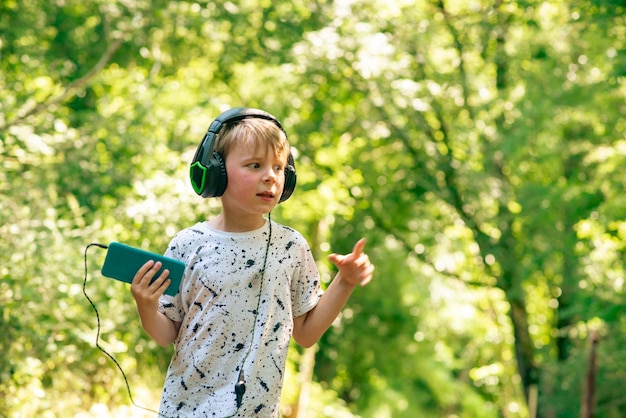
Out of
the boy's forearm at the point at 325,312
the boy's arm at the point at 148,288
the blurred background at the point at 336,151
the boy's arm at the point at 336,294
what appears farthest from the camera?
the blurred background at the point at 336,151

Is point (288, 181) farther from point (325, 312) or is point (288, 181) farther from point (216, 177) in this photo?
point (325, 312)

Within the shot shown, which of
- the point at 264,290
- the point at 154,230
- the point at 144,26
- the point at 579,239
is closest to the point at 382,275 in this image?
the point at 579,239

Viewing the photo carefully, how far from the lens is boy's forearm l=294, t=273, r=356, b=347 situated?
2.88 m

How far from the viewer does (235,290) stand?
9.16ft

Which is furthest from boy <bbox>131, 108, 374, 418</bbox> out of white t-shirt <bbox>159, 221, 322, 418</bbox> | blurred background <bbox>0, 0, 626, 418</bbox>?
blurred background <bbox>0, 0, 626, 418</bbox>

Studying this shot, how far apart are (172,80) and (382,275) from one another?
16.7 feet

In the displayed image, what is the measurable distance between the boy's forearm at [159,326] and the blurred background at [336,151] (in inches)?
144

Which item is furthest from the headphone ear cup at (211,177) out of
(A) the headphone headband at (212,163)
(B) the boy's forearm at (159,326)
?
(B) the boy's forearm at (159,326)

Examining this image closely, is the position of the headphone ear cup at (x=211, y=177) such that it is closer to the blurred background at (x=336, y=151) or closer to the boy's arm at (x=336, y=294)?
the boy's arm at (x=336, y=294)

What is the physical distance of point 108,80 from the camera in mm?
11938

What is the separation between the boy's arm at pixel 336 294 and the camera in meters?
2.78

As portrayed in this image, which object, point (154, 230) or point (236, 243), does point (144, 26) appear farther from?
point (236, 243)

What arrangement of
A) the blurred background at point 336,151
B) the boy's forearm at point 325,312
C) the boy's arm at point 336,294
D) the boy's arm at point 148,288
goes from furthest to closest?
1. the blurred background at point 336,151
2. the boy's forearm at point 325,312
3. the boy's arm at point 336,294
4. the boy's arm at point 148,288

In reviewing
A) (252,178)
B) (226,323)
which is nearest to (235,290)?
(226,323)
